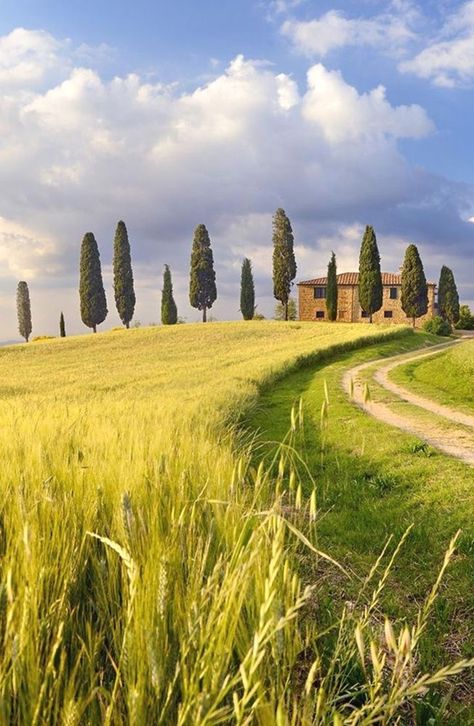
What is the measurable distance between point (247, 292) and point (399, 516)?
64.3 m

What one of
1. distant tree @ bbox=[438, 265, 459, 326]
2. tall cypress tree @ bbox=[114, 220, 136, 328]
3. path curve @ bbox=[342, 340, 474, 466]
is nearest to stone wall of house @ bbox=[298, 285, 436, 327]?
distant tree @ bbox=[438, 265, 459, 326]

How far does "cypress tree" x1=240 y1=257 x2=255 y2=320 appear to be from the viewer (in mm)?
69375

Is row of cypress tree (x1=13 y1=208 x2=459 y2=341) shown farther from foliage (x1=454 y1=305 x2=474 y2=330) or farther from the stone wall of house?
the stone wall of house

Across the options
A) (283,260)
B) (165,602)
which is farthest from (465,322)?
(165,602)

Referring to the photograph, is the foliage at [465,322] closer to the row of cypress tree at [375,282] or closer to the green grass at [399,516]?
the row of cypress tree at [375,282]

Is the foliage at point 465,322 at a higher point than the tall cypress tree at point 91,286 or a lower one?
lower

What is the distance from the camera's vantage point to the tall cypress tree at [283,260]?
216ft

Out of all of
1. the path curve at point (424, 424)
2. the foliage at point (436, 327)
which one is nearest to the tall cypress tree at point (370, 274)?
the foliage at point (436, 327)

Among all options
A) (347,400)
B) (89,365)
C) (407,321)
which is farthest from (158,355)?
(407,321)

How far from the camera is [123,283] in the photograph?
63844 millimetres

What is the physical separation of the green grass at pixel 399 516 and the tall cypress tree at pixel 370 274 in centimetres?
4711

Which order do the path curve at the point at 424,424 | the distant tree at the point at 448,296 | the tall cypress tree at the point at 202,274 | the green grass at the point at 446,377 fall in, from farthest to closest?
the distant tree at the point at 448,296, the tall cypress tree at the point at 202,274, the green grass at the point at 446,377, the path curve at the point at 424,424

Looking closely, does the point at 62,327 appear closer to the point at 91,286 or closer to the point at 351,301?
the point at 91,286

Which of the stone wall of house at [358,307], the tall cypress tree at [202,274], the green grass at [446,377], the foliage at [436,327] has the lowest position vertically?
the green grass at [446,377]
